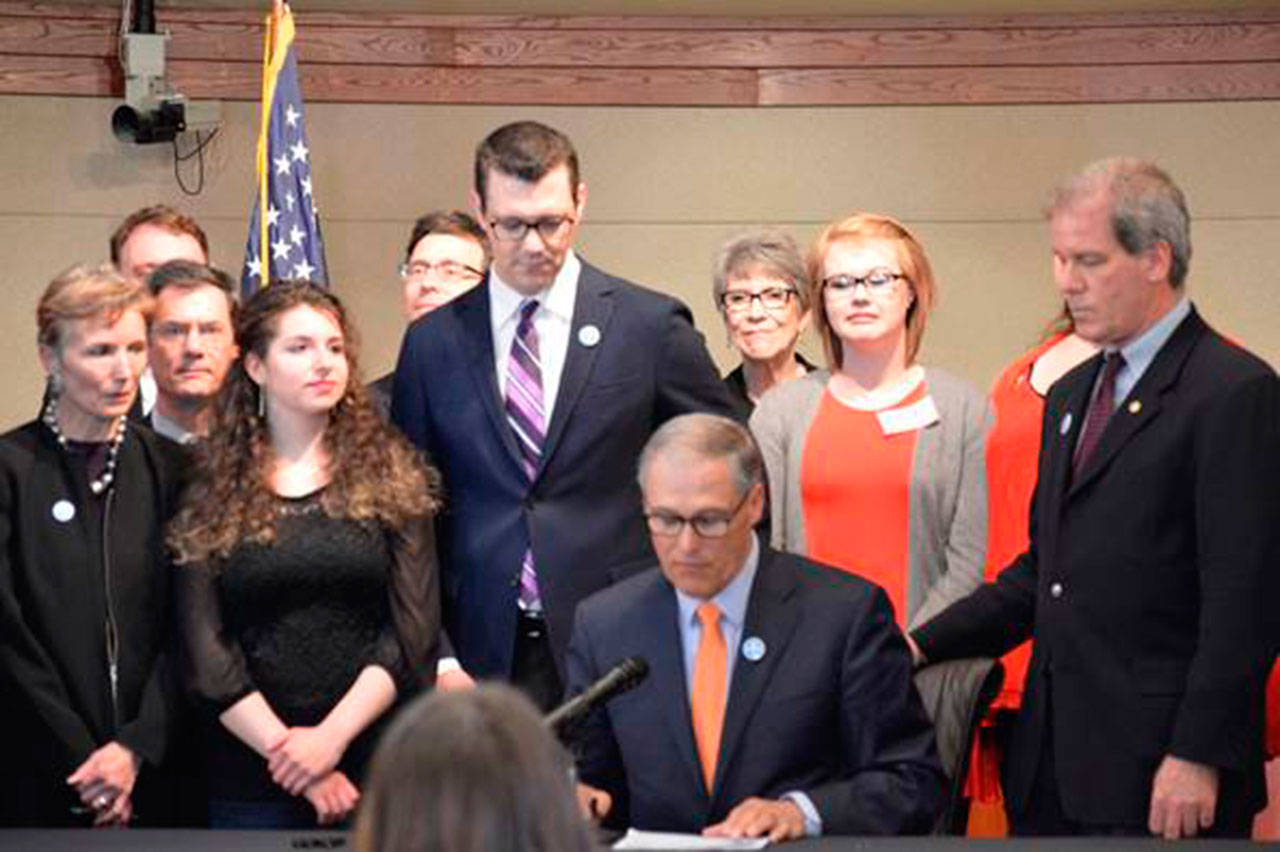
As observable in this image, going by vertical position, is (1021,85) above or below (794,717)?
above

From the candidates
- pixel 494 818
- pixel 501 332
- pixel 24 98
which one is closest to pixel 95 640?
pixel 501 332

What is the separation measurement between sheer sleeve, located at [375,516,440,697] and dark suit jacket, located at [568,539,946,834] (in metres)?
0.49

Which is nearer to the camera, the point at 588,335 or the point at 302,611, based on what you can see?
the point at 302,611

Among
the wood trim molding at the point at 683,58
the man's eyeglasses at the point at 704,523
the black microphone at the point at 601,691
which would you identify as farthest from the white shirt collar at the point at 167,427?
the wood trim molding at the point at 683,58

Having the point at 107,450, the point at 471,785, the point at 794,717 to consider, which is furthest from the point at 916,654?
the point at 471,785

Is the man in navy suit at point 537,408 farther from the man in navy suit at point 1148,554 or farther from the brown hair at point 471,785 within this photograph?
the brown hair at point 471,785

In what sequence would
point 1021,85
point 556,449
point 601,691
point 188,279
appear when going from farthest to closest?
1. point 1021,85
2. point 188,279
3. point 556,449
4. point 601,691

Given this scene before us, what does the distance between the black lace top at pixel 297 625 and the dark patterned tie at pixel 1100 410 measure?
1122 mm

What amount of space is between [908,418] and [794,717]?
100cm

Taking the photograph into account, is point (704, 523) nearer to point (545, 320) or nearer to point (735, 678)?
point (735, 678)

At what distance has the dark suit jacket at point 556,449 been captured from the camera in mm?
4070

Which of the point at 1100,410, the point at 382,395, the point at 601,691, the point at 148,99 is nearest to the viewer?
the point at 601,691

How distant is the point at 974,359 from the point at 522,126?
3604 millimetres

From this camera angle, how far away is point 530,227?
4023mm
